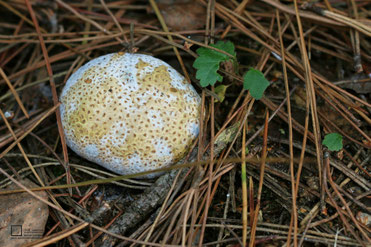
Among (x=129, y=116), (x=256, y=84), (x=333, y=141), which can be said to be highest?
(x=256, y=84)

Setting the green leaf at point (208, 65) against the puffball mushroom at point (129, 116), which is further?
the green leaf at point (208, 65)

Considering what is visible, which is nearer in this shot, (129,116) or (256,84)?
(129,116)

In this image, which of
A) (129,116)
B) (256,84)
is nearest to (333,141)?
(256,84)

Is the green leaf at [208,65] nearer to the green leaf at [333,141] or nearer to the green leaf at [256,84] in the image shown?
the green leaf at [256,84]

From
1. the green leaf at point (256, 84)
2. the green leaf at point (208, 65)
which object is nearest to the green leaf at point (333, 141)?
the green leaf at point (256, 84)

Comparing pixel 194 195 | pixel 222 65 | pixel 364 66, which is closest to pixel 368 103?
pixel 364 66

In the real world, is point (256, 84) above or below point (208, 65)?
below

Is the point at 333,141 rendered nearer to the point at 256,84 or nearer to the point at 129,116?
the point at 256,84
